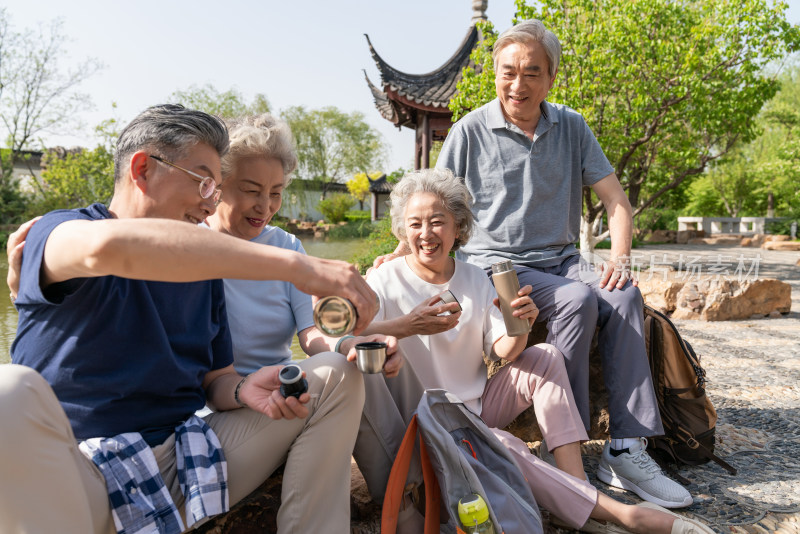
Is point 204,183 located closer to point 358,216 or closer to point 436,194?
point 436,194

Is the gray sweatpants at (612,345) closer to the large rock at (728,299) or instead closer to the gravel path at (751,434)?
the gravel path at (751,434)

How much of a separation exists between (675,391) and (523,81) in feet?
5.82

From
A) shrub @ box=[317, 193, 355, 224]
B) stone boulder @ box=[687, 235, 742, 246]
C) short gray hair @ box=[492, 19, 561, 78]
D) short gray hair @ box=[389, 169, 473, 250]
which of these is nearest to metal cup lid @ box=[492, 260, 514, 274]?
short gray hair @ box=[389, 169, 473, 250]

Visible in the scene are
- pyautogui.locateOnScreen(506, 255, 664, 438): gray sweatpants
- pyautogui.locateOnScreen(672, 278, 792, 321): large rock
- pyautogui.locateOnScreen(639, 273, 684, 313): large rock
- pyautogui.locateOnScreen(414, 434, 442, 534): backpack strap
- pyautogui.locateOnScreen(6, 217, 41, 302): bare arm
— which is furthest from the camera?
pyautogui.locateOnScreen(639, 273, 684, 313): large rock

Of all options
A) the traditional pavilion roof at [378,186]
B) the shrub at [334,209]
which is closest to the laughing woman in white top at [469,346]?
the shrub at [334,209]

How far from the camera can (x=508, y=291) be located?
2.34 meters

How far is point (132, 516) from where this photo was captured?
60.4 inches

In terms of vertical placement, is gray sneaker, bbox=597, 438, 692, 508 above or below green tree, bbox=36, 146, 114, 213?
below

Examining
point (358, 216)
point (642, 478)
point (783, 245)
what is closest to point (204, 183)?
point (642, 478)

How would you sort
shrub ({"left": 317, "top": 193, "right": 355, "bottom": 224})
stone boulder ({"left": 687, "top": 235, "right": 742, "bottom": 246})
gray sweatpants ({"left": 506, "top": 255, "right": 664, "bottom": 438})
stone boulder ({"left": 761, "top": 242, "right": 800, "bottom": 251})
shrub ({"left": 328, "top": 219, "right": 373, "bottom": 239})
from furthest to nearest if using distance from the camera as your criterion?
1. shrub ({"left": 317, "top": 193, "right": 355, "bottom": 224})
2. shrub ({"left": 328, "top": 219, "right": 373, "bottom": 239})
3. stone boulder ({"left": 687, "top": 235, "right": 742, "bottom": 246})
4. stone boulder ({"left": 761, "top": 242, "right": 800, "bottom": 251})
5. gray sweatpants ({"left": 506, "top": 255, "right": 664, "bottom": 438})

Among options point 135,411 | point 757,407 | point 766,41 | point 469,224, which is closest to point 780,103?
point 766,41

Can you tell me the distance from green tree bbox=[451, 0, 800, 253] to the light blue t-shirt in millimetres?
7402

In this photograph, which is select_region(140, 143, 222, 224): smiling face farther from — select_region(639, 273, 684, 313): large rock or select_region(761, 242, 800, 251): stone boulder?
select_region(761, 242, 800, 251): stone boulder

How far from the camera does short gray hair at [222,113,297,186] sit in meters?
2.25
